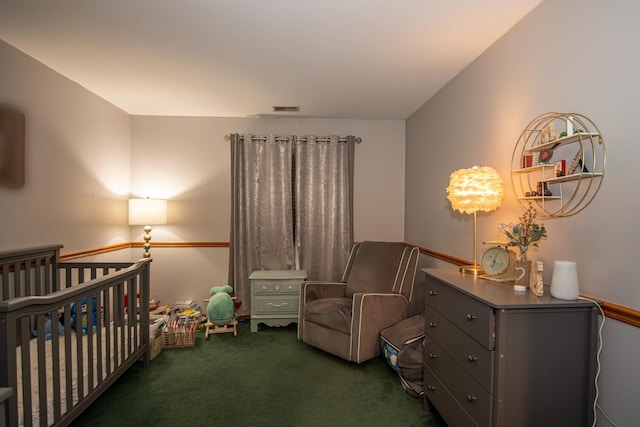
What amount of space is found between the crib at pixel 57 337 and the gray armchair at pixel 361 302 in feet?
4.46

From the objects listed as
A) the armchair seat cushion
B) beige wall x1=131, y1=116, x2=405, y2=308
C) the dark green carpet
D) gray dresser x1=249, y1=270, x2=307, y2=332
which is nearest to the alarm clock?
the dark green carpet

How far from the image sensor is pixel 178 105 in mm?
3252

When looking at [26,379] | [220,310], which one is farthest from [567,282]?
[220,310]

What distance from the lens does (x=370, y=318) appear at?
244 cm

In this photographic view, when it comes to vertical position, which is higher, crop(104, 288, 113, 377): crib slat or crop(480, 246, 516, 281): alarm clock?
crop(480, 246, 516, 281): alarm clock

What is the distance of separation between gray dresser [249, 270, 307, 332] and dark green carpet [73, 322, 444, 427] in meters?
0.41

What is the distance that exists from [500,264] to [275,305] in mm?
2188

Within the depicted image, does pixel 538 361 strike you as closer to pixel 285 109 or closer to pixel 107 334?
pixel 107 334

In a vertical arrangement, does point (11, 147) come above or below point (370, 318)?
above

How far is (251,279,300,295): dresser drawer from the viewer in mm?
3162

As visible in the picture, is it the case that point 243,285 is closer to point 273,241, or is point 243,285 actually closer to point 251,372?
point 273,241

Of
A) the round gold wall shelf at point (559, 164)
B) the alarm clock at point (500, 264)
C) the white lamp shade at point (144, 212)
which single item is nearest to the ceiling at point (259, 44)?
the round gold wall shelf at point (559, 164)

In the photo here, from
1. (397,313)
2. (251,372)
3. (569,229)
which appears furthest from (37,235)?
(569,229)

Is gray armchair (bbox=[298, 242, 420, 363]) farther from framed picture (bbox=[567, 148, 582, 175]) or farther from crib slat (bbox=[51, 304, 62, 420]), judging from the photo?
crib slat (bbox=[51, 304, 62, 420])
